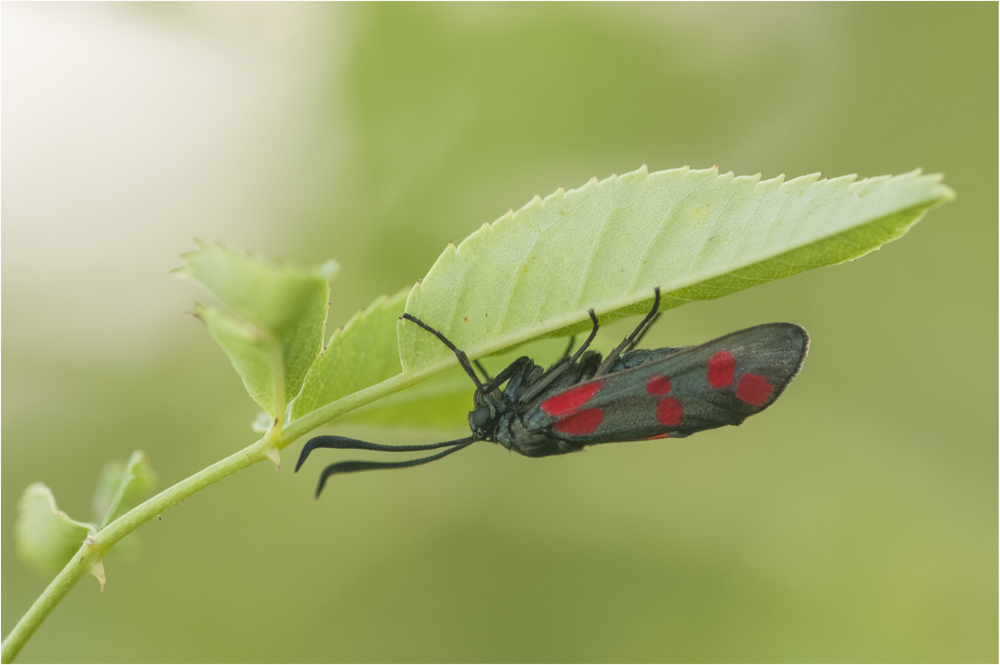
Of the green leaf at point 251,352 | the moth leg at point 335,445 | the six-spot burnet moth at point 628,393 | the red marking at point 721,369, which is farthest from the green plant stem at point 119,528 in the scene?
the red marking at point 721,369

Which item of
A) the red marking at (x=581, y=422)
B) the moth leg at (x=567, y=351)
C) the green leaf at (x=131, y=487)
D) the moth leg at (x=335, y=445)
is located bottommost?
the green leaf at (x=131, y=487)

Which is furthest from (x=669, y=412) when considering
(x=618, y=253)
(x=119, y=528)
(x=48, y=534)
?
(x=48, y=534)

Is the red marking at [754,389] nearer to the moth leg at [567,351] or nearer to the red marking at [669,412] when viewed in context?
the red marking at [669,412]

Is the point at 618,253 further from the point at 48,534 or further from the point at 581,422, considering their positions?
the point at 48,534

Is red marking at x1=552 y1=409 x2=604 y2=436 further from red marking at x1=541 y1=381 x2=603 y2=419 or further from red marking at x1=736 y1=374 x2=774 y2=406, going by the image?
red marking at x1=736 y1=374 x2=774 y2=406

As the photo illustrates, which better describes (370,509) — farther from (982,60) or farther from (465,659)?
(982,60)

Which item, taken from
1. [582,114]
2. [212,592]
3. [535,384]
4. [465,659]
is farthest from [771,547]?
[212,592]

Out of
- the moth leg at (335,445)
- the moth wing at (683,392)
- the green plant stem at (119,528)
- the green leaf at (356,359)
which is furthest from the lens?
the moth wing at (683,392)
